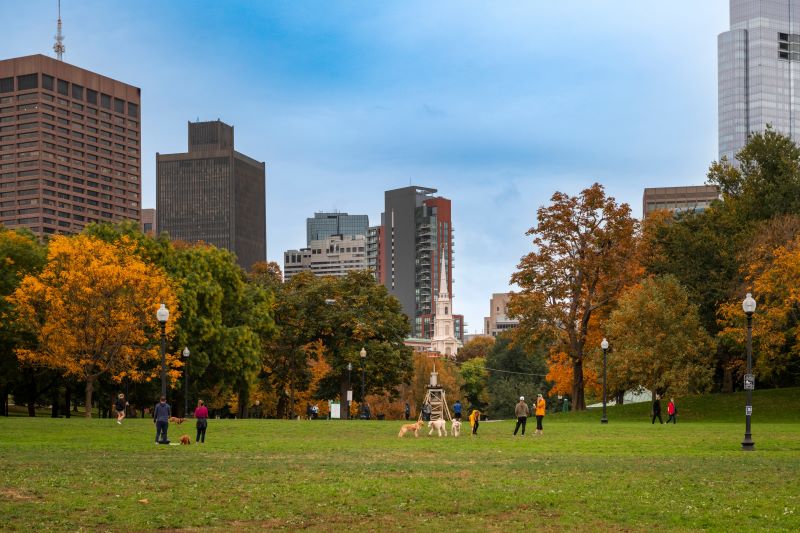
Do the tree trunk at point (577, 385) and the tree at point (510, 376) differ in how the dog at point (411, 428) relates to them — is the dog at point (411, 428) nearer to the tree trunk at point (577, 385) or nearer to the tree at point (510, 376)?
the tree trunk at point (577, 385)

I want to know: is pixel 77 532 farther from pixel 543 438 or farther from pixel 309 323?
pixel 309 323

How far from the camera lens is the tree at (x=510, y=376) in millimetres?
133375

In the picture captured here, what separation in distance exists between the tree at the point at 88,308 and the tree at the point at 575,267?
25.2 metres

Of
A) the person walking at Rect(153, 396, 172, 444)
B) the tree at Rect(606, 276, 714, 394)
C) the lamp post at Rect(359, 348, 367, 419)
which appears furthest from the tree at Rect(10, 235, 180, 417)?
the tree at Rect(606, 276, 714, 394)

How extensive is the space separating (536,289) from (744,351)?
14623 millimetres

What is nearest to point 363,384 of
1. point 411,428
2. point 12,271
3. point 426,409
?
point 426,409

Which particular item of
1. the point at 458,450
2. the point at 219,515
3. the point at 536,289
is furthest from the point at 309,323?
the point at 219,515

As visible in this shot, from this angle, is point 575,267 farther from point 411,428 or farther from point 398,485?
point 398,485

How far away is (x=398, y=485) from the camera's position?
2219cm

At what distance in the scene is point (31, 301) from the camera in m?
60.6

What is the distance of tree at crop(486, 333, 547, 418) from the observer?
133375mm

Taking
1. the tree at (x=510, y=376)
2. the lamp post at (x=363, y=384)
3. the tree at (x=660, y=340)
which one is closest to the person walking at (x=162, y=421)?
the tree at (x=660, y=340)

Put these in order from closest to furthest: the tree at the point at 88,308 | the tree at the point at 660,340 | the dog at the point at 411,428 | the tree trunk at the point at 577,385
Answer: the dog at the point at 411,428 → the tree at the point at 88,308 → the tree at the point at 660,340 → the tree trunk at the point at 577,385

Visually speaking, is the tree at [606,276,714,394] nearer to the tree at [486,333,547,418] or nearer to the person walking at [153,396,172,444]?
the person walking at [153,396,172,444]
